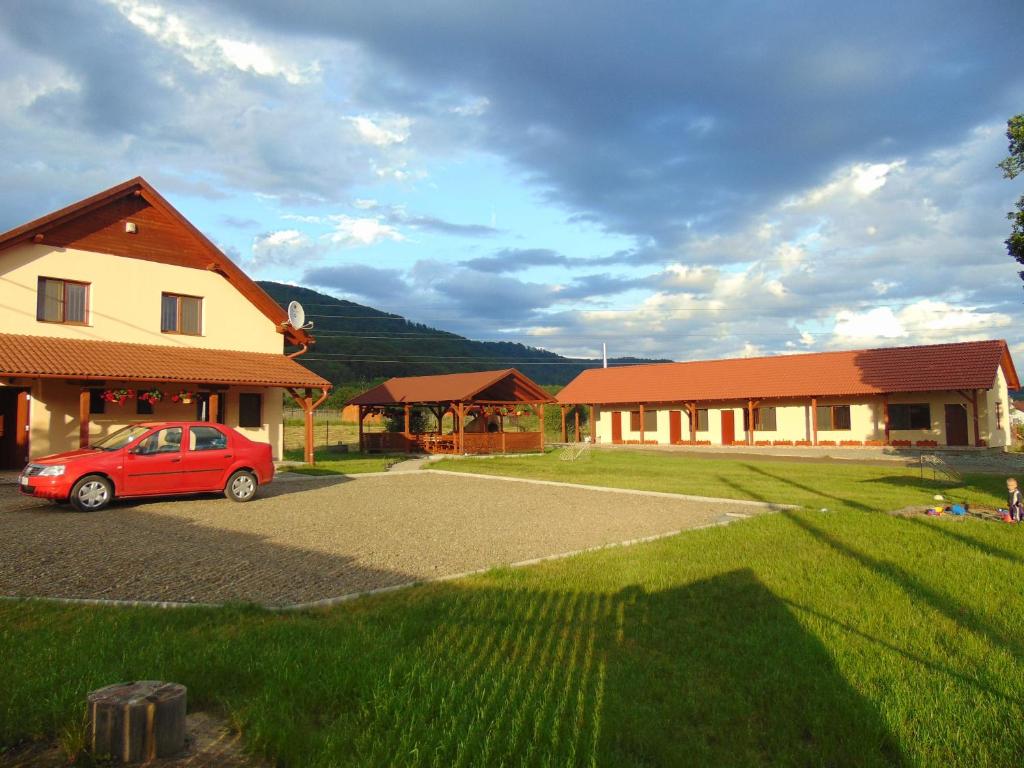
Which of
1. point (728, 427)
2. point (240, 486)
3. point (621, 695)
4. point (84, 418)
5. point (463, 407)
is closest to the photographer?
point (621, 695)

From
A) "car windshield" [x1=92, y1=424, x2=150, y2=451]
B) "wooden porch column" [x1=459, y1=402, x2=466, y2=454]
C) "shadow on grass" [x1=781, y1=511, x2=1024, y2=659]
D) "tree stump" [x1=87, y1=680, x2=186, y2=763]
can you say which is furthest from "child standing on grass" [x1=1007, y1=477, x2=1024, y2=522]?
"wooden porch column" [x1=459, y1=402, x2=466, y2=454]

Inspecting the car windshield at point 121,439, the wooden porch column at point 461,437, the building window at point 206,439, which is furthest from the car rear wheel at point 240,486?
the wooden porch column at point 461,437

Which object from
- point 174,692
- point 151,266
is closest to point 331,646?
point 174,692

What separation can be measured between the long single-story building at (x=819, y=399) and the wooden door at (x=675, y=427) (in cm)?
6

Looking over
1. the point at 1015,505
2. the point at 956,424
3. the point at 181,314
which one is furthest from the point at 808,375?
the point at 181,314

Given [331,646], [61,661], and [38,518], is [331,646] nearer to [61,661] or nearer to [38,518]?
[61,661]

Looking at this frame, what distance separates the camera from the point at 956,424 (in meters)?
30.8

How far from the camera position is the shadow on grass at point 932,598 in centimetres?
482

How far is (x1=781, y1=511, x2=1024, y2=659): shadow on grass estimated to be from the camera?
4.82m

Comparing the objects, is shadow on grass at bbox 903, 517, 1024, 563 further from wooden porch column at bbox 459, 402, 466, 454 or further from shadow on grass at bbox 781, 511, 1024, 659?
wooden porch column at bbox 459, 402, 466, 454

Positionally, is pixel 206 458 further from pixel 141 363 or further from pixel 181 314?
pixel 181 314

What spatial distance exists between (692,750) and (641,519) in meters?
7.91

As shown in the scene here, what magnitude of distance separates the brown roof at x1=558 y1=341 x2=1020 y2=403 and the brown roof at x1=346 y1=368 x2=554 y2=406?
10055 mm

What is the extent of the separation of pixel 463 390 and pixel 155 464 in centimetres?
1826
